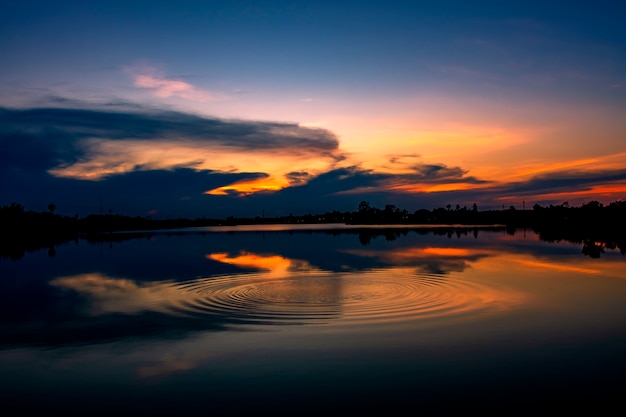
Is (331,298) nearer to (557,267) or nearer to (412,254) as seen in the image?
(557,267)

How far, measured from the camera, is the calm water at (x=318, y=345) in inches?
365

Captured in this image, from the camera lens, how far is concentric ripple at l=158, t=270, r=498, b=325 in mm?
15883

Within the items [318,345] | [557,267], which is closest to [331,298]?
[318,345]

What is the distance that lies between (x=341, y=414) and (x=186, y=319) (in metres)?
8.86

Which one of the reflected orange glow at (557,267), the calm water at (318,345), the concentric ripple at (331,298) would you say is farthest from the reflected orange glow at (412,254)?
the calm water at (318,345)

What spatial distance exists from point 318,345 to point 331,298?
6.44 meters

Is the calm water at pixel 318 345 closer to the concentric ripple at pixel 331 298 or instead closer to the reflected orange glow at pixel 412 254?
the concentric ripple at pixel 331 298

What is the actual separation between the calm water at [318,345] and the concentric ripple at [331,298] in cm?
10

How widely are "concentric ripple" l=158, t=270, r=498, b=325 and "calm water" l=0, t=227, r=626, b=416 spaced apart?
3.8 inches

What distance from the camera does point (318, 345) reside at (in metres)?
12.6

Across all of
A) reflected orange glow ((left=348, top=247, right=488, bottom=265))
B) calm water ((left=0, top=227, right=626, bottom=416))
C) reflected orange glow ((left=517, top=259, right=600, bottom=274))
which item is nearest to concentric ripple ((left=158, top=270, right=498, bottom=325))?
calm water ((left=0, top=227, right=626, bottom=416))

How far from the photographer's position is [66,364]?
Result: 11453mm

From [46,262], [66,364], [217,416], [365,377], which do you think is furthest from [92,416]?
[46,262]

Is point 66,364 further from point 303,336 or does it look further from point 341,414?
point 341,414
